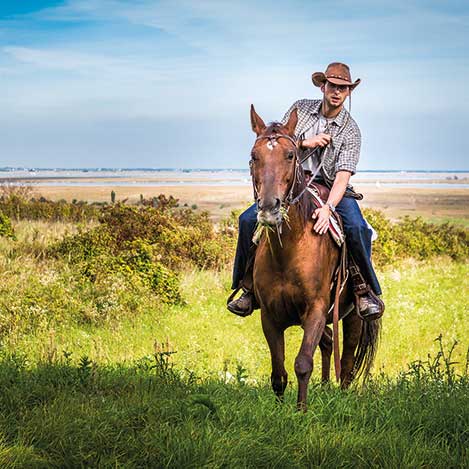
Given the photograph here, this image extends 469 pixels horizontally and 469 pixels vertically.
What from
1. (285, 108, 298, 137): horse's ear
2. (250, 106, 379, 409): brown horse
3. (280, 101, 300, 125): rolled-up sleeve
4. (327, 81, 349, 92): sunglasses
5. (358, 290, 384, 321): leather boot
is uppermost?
(327, 81, 349, 92): sunglasses

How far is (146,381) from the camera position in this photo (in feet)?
24.8

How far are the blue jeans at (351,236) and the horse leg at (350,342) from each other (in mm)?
982

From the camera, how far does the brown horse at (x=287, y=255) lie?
20.9 ft

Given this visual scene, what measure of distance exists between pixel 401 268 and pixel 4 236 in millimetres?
11346

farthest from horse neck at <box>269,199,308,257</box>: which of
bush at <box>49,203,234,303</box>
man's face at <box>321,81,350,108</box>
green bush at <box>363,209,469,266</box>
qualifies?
green bush at <box>363,209,469,266</box>

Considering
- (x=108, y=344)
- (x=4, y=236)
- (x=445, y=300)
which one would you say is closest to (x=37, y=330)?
(x=108, y=344)

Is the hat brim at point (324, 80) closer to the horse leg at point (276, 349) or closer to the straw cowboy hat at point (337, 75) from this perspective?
the straw cowboy hat at point (337, 75)

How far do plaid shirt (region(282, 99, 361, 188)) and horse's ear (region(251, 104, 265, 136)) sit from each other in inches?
39.2

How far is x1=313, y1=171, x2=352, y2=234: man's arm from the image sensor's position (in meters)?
7.25

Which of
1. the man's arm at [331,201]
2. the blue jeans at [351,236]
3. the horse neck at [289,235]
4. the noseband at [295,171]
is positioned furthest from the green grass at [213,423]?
the noseband at [295,171]

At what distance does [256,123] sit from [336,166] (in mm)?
1415

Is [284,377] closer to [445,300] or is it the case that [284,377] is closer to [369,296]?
[369,296]

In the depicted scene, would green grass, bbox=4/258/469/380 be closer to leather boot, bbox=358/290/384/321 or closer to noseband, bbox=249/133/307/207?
leather boot, bbox=358/290/384/321

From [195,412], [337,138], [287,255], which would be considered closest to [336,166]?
[337,138]
